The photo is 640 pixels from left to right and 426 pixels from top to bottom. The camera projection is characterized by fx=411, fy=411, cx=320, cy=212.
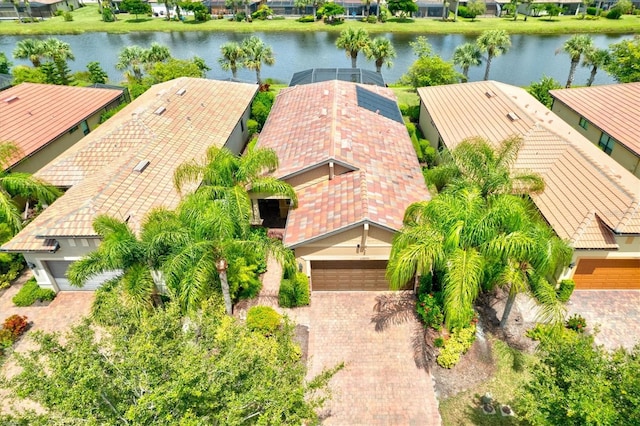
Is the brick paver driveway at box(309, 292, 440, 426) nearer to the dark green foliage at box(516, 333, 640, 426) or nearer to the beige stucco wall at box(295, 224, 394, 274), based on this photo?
the beige stucco wall at box(295, 224, 394, 274)

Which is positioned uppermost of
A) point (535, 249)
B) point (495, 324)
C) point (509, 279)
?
point (535, 249)

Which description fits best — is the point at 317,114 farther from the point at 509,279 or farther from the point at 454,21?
the point at 454,21

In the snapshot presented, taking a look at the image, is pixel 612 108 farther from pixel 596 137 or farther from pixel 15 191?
pixel 15 191

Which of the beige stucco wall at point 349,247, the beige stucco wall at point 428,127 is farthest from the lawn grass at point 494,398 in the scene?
the beige stucco wall at point 428,127

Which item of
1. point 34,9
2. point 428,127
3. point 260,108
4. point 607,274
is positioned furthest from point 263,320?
point 34,9

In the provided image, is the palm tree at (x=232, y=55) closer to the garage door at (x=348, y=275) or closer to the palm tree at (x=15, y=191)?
the palm tree at (x=15, y=191)

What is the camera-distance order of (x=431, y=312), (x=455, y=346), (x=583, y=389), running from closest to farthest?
(x=583, y=389)
(x=455, y=346)
(x=431, y=312)

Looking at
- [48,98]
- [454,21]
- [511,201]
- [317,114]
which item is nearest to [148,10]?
[454,21]

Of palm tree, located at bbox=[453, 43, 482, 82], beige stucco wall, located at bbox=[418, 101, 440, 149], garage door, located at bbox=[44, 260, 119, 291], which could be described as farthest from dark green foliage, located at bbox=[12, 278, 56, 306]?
palm tree, located at bbox=[453, 43, 482, 82]
